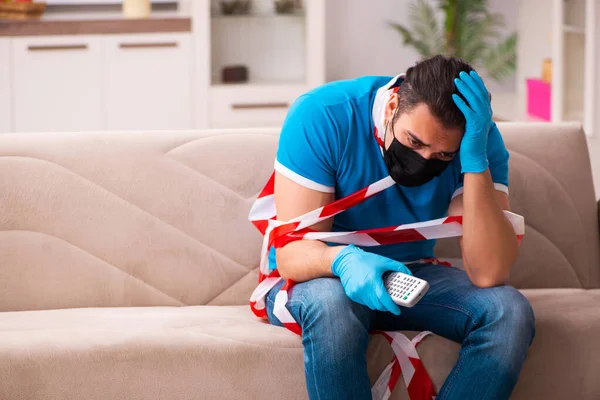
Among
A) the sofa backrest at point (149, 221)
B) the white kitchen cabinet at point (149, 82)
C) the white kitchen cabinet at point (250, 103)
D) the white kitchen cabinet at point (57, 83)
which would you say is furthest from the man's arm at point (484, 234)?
the white kitchen cabinet at point (57, 83)

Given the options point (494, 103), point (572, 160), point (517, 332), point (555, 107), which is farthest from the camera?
point (494, 103)

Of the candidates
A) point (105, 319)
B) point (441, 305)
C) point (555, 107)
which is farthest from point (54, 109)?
point (441, 305)

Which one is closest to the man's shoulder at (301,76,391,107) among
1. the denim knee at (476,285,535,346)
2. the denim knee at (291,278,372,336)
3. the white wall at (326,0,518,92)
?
the denim knee at (291,278,372,336)

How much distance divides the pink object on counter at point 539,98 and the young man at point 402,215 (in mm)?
3558

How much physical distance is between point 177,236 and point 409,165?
0.68 m

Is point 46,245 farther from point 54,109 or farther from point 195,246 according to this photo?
point 54,109

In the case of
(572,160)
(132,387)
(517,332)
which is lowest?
(132,387)

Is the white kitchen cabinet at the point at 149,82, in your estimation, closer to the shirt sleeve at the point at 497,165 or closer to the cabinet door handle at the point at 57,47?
the cabinet door handle at the point at 57,47

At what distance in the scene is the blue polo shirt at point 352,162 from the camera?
5.29ft

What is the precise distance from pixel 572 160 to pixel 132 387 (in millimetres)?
1266

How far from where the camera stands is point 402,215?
169 centimetres

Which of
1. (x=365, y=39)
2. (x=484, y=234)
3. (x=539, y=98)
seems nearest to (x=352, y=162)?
(x=484, y=234)

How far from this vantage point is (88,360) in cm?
156

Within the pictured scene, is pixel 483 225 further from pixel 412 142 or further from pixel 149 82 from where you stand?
pixel 149 82
